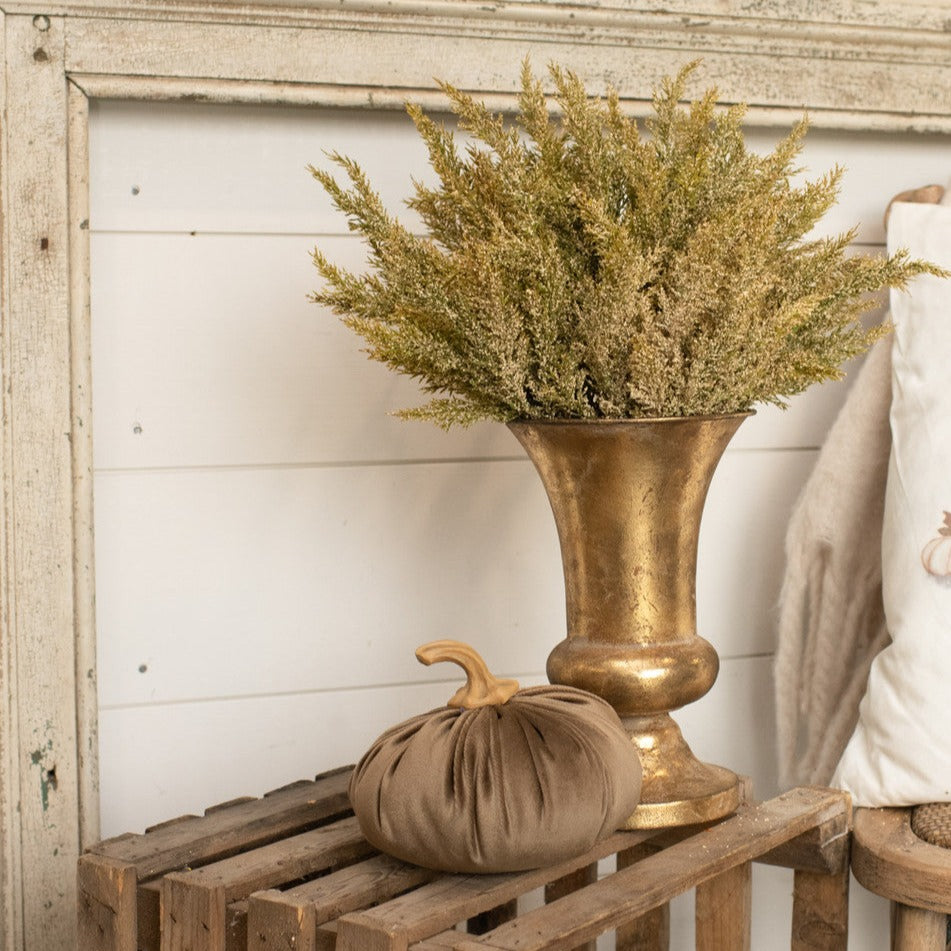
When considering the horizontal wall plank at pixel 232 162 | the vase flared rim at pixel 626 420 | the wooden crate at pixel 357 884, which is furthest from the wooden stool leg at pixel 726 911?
the horizontal wall plank at pixel 232 162

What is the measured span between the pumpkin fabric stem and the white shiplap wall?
0.32 m

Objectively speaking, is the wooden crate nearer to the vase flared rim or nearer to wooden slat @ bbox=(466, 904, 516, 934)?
wooden slat @ bbox=(466, 904, 516, 934)

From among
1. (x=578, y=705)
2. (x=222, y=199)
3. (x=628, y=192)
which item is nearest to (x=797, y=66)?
(x=628, y=192)

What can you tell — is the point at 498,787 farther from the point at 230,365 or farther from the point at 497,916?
the point at 230,365

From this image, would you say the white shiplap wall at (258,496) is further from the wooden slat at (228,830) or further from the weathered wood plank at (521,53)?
the wooden slat at (228,830)

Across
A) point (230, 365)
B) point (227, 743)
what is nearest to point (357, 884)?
point (227, 743)

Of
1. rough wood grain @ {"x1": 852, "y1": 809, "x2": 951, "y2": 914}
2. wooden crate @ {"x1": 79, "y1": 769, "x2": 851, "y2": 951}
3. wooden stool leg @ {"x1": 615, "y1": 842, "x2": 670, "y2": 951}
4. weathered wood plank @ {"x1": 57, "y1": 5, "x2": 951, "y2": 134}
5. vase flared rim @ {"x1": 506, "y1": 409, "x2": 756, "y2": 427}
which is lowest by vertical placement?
wooden stool leg @ {"x1": 615, "y1": 842, "x2": 670, "y2": 951}

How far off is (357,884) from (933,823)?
45cm

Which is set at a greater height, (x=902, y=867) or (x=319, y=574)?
(x=319, y=574)

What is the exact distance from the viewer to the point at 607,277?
73cm

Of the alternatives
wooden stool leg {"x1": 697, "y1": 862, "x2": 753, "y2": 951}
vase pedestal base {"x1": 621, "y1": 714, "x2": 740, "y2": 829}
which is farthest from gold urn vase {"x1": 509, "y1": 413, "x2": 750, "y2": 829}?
wooden stool leg {"x1": 697, "y1": 862, "x2": 753, "y2": 951}

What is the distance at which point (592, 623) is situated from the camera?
802 mm

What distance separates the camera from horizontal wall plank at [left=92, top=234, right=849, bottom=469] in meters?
0.97

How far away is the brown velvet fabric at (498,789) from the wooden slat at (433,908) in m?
0.01
